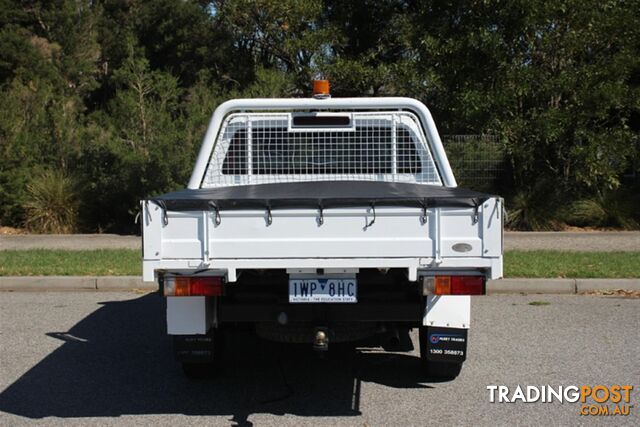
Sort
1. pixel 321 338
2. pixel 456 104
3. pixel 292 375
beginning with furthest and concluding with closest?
pixel 456 104 → pixel 292 375 → pixel 321 338

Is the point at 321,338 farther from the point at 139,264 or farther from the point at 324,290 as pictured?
the point at 139,264

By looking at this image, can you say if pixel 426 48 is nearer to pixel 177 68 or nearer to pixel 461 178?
pixel 461 178

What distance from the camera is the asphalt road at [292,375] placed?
16.4 feet

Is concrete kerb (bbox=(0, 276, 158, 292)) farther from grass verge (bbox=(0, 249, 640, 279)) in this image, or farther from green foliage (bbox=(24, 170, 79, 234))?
green foliage (bbox=(24, 170, 79, 234))

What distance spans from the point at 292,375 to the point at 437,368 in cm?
118

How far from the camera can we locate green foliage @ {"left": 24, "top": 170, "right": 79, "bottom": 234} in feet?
48.9

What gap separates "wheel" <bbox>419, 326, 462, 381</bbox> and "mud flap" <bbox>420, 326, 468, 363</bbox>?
30cm

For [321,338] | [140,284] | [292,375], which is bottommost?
[292,375]

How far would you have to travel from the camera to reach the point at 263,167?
6492 mm

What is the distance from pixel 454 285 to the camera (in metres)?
4.59

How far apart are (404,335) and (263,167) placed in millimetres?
2116

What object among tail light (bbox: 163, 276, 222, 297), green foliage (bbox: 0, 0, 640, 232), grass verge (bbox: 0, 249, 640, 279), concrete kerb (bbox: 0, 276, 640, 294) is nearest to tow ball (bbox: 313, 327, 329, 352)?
tail light (bbox: 163, 276, 222, 297)

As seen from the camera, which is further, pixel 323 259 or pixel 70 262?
pixel 70 262

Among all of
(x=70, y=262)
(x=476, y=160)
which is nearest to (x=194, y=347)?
(x=70, y=262)
